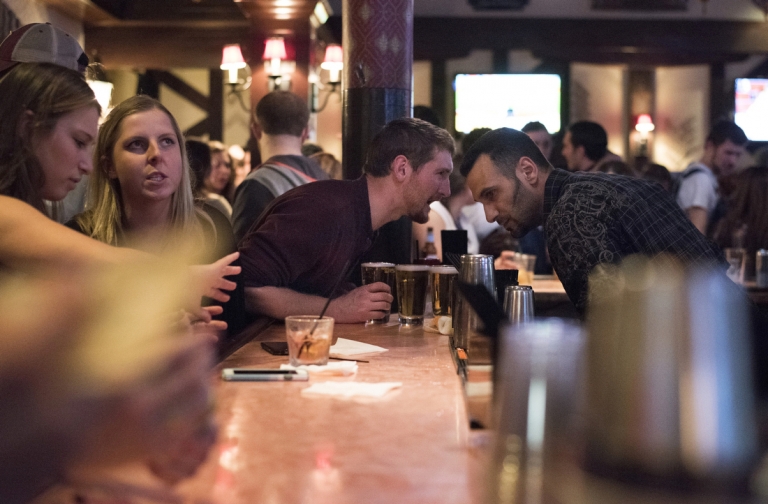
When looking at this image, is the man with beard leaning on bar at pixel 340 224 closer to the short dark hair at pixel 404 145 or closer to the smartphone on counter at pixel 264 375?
the short dark hair at pixel 404 145

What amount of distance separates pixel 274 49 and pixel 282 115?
3896 millimetres

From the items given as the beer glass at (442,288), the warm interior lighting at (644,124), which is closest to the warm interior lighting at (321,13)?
the warm interior lighting at (644,124)

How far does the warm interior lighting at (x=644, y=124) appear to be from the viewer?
9.38 m

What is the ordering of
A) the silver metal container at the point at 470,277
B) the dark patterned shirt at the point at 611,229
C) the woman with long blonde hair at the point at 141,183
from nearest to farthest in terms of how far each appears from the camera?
the silver metal container at the point at 470,277 < the woman with long blonde hair at the point at 141,183 < the dark patterned shirt at the point at 611,229

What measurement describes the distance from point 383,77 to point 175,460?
8.59 ft

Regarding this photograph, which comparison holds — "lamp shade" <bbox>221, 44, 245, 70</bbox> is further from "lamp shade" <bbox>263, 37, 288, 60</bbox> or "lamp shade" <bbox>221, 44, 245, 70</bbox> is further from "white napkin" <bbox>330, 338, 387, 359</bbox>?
"white napkin" <bbox>330, 338, 387, 359</bbox>

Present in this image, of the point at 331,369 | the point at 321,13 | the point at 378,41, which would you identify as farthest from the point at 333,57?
the point at 331,369

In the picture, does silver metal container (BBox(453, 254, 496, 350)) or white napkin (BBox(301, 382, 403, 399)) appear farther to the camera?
silver metal container (BBox(453, 254, 496, 350))

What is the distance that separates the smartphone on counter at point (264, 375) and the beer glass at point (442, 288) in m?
0.83

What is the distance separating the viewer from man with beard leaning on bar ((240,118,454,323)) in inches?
95.7

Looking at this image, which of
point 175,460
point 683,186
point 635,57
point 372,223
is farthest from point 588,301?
point 635,57

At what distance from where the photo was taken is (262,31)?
770 centimetres

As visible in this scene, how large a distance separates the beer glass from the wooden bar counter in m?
0.68

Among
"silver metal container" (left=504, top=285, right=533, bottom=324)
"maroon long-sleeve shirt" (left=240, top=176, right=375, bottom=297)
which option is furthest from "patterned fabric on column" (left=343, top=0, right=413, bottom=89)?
"silver metal container" (left=504, top=285, right=533, bottom=324)
